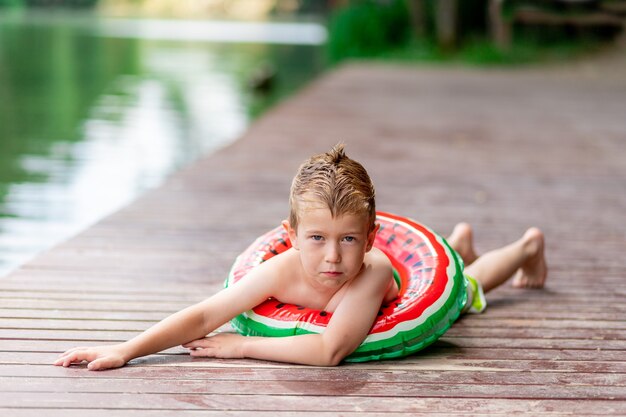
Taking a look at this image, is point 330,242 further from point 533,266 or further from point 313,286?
point 533,266

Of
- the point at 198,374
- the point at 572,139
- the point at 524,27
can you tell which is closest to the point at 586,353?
the point at 198,374

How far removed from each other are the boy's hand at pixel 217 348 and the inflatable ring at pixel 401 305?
0.09m

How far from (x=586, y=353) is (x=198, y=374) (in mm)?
1314

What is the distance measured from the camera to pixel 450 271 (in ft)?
11.1

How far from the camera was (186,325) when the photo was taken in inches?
120

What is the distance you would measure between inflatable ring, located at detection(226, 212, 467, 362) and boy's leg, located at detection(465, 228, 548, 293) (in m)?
0.39

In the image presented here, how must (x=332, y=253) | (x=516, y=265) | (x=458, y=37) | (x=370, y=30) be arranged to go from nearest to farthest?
(x=332, y=253)
(x=516, y=265)
(x=458, y=37)
(x=370, y=30)

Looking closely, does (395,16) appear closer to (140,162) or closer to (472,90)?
(472,90)

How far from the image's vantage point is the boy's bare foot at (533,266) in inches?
158

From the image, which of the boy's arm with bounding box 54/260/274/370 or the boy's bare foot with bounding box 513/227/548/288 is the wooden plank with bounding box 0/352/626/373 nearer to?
the boy's arm with bounding box 54/260/274/370

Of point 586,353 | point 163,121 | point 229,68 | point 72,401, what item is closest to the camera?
point 72,401

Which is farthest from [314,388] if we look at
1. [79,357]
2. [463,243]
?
[463,243]

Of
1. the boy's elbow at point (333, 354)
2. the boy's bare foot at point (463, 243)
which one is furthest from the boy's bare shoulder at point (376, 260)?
the boy's bare foot at point (463, 243)

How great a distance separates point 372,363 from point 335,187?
0.65 m
